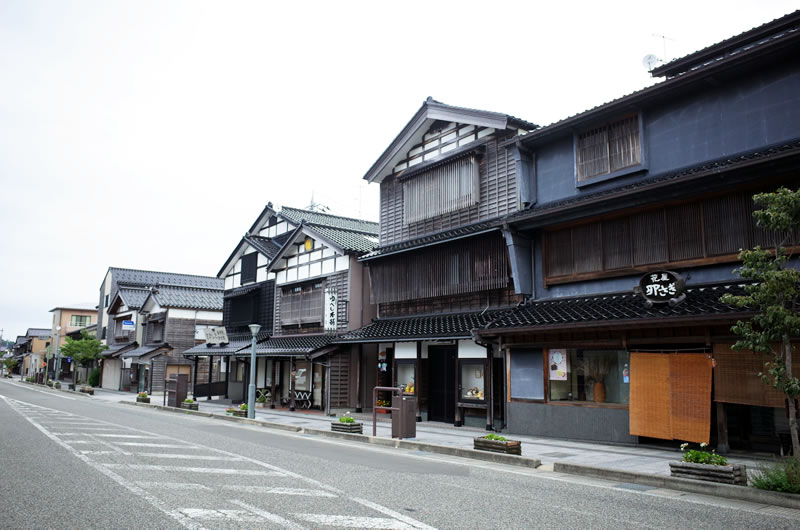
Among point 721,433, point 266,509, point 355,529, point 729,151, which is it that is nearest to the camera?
point 355,529

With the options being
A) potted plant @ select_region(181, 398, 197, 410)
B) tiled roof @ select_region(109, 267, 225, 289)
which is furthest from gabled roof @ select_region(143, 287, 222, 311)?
potted plant @ select_region(181, 398, 197, 410)

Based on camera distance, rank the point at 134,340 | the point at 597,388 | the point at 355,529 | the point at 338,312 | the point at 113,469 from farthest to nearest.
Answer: the point at 134,340, the point at 338,312, the point at 597,388, the point at 113,469, the point at 355,529

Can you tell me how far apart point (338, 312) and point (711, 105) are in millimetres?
17128

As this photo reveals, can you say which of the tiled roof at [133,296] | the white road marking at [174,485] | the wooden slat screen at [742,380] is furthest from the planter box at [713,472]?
the tiled roof at [133,296]

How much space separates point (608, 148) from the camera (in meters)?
17.1

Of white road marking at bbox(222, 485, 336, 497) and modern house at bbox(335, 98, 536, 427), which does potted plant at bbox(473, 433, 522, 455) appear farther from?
white road marking at bbox(222, 485, 336, 497)

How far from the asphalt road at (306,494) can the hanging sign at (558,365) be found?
4.46 metres

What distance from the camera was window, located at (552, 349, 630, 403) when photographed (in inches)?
603

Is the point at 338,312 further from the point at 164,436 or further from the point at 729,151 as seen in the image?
the point at 729,151

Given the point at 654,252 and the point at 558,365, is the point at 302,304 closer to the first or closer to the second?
the point at 558,365

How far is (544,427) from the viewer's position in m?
16.6

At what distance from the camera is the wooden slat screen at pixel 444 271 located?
2003 cm

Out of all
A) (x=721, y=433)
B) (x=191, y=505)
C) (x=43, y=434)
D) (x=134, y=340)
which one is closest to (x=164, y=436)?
(x=43, y=434)

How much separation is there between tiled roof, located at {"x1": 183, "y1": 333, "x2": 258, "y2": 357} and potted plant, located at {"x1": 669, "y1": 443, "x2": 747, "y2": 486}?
25.8 metres
